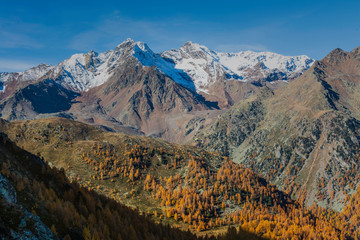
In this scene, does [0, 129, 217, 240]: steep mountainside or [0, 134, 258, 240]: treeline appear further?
[0, 134, 258, 240]: treeline

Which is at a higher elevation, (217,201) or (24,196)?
(24,196)

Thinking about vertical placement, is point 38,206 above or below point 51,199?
above

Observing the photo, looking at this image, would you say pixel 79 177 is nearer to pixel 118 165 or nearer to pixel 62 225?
pixel 118 165

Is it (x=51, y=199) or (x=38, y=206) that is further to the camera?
(x=51, y=199)

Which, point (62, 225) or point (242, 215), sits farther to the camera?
point (242, 215)

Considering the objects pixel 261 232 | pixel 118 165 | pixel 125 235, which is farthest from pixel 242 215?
pixel 125 235

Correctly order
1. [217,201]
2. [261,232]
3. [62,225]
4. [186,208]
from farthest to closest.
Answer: [217,201] < [186,208] < [261,232] < [62,225]

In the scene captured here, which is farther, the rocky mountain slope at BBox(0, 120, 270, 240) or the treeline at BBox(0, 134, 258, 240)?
the treeline at BBox(0, 134, 258, 240)

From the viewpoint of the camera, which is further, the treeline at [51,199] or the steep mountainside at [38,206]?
the treeline at [51,199]

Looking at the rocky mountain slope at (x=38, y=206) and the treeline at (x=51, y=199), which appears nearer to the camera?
the rocky mountain slope at (x=38, y=206)

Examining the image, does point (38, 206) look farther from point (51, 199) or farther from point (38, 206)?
point (51, 199)

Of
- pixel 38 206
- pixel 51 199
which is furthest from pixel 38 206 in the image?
pixel 51 199
